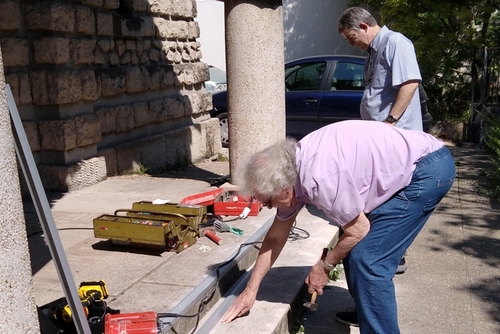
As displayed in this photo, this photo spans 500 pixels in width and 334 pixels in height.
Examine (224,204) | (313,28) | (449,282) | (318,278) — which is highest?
(313,28)

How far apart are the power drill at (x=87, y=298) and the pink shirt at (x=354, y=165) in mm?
1122

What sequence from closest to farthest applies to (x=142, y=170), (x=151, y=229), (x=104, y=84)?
(x=151, y=229)
(x=104, y=84)
(x=142, y=170)

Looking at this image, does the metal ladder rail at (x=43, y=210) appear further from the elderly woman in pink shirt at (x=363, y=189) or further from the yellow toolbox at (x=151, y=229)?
the yellow toolbox at (x=151, y=229)

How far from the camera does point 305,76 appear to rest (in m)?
10.4

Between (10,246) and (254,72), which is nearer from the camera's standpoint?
(10,246)

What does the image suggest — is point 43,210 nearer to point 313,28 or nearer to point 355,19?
point 355,19

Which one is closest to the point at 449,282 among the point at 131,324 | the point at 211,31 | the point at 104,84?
the point at 131,324

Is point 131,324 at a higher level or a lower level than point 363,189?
lower

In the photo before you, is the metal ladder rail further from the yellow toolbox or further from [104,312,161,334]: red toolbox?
the yellow toolbox

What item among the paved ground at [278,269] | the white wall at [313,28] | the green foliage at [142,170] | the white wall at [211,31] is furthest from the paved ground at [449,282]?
the white wall at [211,31]

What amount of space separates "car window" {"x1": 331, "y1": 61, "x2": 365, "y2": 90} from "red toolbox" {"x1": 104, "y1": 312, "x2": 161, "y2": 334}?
740 cm

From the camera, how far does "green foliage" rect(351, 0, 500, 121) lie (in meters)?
12.0

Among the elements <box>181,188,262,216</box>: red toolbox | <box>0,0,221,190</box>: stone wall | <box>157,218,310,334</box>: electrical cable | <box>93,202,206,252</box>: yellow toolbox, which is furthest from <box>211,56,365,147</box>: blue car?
<box>93,202,206,252</box>: yellow toolbox

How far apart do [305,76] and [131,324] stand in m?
7.91
